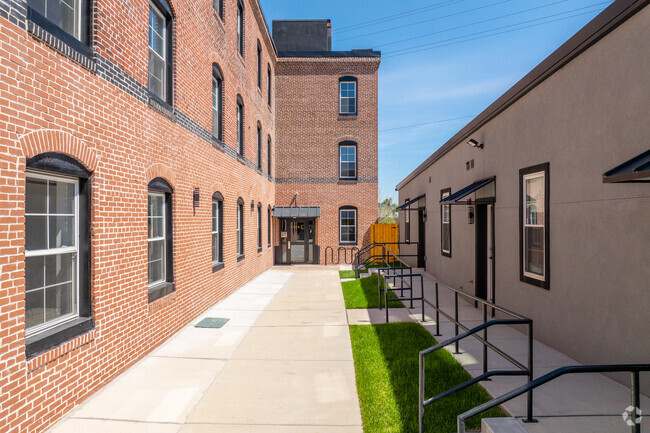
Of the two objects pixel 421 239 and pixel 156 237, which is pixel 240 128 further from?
pixel 421 239

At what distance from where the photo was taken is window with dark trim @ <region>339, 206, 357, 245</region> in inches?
805

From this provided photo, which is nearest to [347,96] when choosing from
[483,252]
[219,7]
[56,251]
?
[219,7]

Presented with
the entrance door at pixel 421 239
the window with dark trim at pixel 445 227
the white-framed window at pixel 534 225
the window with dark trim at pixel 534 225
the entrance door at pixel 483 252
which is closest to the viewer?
the window with dark trim at pixel 534 225

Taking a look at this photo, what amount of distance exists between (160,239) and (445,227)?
28.0 feet

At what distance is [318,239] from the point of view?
799 inches

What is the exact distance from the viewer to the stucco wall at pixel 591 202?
437 centimetres

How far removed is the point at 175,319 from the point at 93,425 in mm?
3387

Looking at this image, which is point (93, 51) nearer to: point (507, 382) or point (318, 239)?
point (507, 382)

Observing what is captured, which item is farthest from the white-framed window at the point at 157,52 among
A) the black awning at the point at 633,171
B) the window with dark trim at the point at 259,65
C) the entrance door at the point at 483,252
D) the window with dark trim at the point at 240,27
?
the window with dark trim at the point at 259,65

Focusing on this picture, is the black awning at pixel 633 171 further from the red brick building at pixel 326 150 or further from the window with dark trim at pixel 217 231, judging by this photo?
the red brick building at pixel 326 150

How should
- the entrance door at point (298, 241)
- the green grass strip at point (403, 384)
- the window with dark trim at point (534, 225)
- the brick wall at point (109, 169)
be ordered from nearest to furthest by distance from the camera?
the brick wall at point (109, 169)
the green grass strip at point (403, 384)
the window with dark trim at point (534, 225)
the entrance door at point (298, 241)

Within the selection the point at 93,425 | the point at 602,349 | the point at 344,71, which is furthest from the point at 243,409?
the point at 344,71

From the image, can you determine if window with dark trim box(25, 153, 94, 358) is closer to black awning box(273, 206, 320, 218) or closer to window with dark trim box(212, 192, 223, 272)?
window with dark trim box(212, 192, 223, 272)

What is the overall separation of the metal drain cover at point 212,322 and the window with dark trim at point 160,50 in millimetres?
4525
